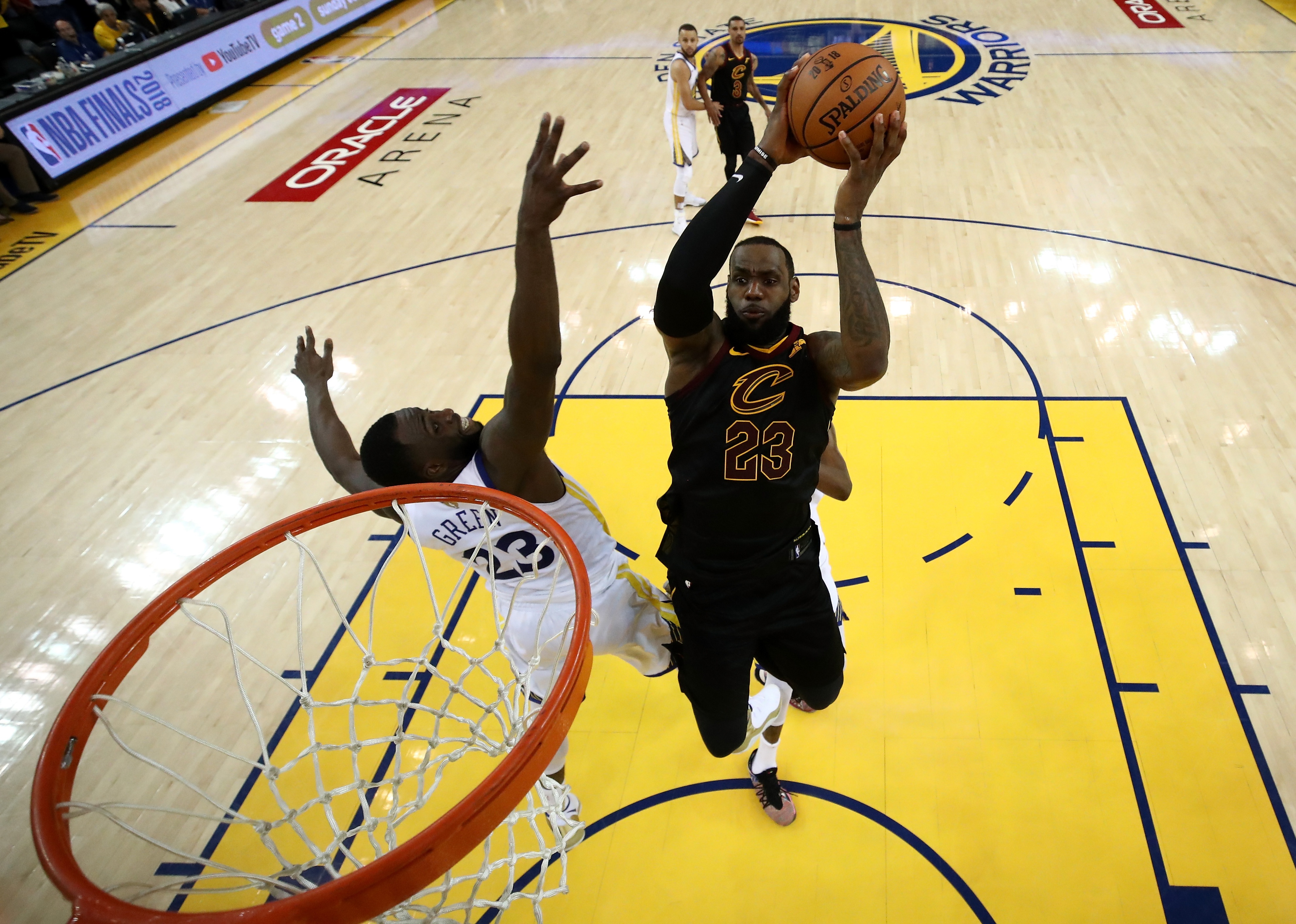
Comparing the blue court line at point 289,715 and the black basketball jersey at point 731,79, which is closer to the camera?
the blue court line at point 289,715

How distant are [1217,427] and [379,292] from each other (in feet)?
21.7

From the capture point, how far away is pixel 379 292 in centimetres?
746

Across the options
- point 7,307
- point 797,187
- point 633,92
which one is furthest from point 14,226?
point 797,187

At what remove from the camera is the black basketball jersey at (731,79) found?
730 centimetres

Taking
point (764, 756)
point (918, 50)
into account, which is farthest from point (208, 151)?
point (764, 756)

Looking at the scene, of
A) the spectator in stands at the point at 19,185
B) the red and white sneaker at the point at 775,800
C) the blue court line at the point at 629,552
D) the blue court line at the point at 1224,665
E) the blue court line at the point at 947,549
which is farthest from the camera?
the spectator in stands at the point at 19,185

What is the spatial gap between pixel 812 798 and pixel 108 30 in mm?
13778

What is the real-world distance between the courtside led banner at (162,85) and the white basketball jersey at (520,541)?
34.0ft

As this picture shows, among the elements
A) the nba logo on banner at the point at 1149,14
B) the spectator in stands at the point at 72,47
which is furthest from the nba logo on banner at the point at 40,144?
the nba logo on banner at the point at 1149,14

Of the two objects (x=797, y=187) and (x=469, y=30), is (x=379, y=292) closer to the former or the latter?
(x=797, y=187)

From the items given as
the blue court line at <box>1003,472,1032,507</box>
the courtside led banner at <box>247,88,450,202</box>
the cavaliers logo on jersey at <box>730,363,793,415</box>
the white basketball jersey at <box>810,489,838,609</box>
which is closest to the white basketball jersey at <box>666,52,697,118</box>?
the courtside led banner at <box>247,88,450,202</box>

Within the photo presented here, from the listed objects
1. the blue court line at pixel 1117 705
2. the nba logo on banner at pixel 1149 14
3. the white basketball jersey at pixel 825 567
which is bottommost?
the nba logo on banner at pixel 1149 14

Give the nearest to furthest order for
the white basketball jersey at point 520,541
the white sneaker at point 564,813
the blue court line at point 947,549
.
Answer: the white sneaker at point 564,813
the white basketball jersey at point 520,541
the blue court line at point 947,549

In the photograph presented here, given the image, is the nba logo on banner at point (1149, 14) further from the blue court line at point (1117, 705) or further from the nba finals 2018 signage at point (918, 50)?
the blue court line at point (1117, 705)
